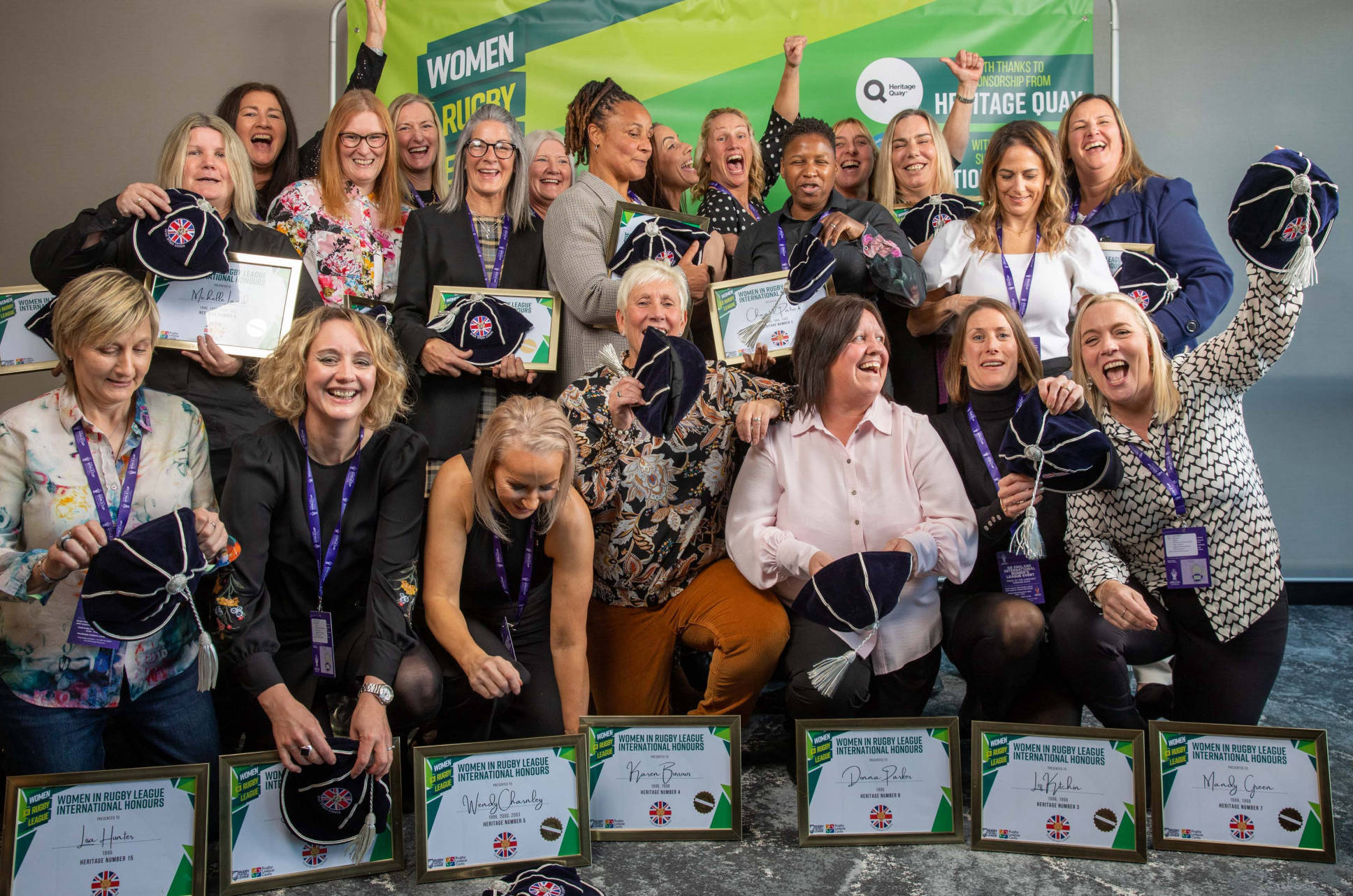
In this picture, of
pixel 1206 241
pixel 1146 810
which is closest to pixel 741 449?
pixel 1146 810

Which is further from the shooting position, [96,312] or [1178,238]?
[1178,238]

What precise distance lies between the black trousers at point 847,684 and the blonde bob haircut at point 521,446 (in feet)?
2.38

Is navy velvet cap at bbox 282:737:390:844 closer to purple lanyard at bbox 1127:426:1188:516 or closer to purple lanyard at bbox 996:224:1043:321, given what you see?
purple lanyard at bbox 1127:426:1188:516

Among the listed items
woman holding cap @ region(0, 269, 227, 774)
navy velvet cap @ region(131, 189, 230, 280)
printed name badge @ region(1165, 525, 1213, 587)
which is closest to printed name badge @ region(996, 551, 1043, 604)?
printed name badge @ region(1165, 525, 1213, 587)

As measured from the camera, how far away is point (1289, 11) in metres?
4.91

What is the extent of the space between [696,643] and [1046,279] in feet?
4.86

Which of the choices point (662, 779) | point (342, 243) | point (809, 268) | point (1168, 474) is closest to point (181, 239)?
point (342, 243)

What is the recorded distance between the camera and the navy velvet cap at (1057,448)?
2400 millimetres

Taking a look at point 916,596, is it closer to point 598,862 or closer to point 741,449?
point 741,449

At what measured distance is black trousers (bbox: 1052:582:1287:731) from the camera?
2.45 meters

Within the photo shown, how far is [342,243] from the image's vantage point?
3.21m

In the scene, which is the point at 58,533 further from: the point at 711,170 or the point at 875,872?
the point at 711,170

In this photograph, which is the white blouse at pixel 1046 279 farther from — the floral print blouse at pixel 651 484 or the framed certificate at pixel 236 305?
the framed certificate at pixel 236 305

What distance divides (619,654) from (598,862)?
0.68 meters
